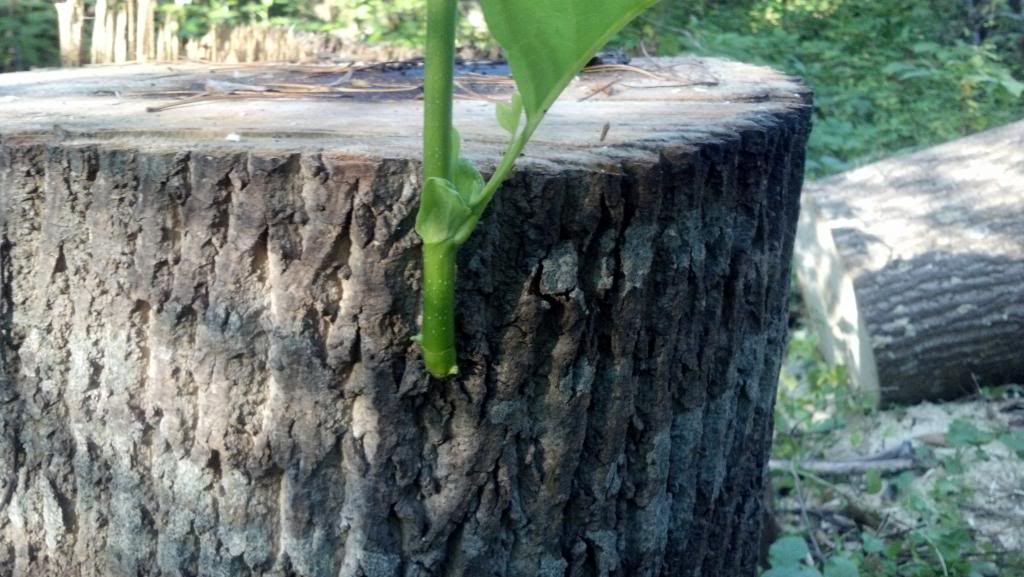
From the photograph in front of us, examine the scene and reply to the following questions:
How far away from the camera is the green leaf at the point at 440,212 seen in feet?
3.40

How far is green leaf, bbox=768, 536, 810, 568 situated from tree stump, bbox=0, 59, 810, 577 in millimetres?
643

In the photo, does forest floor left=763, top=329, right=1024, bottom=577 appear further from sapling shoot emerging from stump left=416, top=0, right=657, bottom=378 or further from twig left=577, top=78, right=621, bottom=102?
sapling shoot emerging from stump left=416, top=0, right=657, bottom=378

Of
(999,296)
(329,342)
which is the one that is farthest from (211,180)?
(999,296)

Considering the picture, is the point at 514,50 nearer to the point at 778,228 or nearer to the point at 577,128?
the point at 577,128

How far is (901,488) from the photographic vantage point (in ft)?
9.02

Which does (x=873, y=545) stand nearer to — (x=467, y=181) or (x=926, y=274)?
(x=926, y=274)

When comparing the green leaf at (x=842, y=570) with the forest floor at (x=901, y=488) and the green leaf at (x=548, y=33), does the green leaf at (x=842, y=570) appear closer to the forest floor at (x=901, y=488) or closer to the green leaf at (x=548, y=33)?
the forest floor at (x=901, y=488)

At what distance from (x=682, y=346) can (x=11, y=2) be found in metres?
4.83

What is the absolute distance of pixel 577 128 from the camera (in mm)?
1412

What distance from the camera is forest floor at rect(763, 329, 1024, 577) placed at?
2.37 metres

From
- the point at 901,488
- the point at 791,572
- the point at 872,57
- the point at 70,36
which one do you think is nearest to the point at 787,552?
the point at 791,572

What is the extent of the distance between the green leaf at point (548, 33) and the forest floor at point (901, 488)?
123cm

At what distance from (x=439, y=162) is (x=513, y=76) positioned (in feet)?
0.36

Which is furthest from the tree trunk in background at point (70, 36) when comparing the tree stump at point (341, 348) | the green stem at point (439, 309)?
the green stem at point (439, 309)
